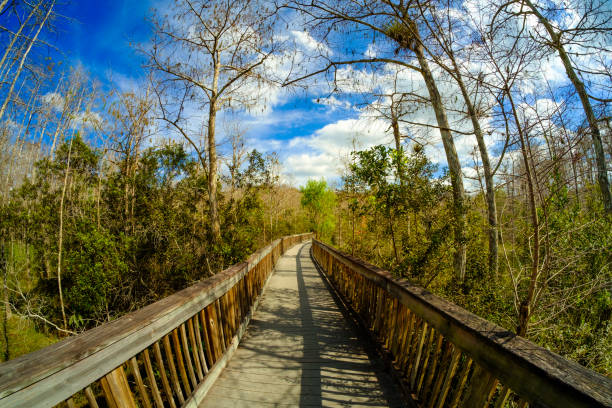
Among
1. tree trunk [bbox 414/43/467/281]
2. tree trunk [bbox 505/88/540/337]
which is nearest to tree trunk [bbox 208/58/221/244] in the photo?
tree trunk [bbox 414/43/467/281]

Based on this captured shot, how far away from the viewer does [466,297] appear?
4.46 meters

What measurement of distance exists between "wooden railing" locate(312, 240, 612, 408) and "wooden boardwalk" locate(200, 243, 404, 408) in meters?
0.34

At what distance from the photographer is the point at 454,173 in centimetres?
500

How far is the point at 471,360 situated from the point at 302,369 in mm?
1801

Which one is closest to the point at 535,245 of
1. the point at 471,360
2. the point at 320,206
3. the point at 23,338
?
the point at 471,360

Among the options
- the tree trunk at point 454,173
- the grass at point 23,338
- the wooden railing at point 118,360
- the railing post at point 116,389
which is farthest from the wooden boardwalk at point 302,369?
the grass at point 23,338

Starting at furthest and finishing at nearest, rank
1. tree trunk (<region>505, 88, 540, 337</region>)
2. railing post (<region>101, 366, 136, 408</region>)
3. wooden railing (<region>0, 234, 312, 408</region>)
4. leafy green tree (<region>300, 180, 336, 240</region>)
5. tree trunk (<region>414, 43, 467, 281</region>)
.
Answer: leafy green tree (<region>300, 180, 336, 240</region>) < tree trunk (<region>414, 43, 467, 281</region>) < tree trunk (<region>505, 88, 540, 337</region>) < railing post (<region>101, 366, 136, 408</region>) < wooden railing (<region>0, 234, 312, 408</region>)

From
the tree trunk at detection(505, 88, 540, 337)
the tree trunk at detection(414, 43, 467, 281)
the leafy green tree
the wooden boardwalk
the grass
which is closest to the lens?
the tree trunk at detection(505, 88, 540, 337)

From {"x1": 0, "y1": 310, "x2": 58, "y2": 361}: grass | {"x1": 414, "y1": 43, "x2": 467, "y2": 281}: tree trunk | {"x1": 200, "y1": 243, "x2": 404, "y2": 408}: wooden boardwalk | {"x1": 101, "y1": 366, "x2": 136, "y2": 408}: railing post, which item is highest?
{"x1": 414, "y1": 43, "x2": 467, "y2": 281}: tree trunk

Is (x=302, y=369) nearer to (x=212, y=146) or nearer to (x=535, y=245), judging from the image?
(x=535, y=245)

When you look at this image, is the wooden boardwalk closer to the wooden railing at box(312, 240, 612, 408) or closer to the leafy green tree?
the wooden railing at box(312, 240, 612, 408)

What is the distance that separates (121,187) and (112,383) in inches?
493

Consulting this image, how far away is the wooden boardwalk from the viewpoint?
2443 millimetres

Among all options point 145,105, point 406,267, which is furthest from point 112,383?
point 145,105
